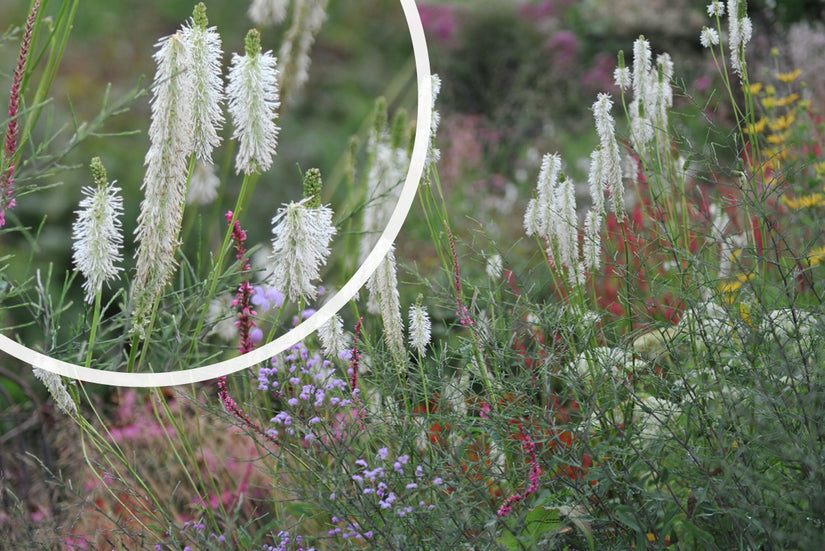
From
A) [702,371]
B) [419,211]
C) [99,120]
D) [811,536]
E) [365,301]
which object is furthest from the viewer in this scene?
[419,211]

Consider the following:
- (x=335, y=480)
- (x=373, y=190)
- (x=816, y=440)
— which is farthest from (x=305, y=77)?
(x=816, y=440)

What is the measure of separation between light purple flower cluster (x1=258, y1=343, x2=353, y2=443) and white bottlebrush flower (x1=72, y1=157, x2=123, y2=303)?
1.02 feet

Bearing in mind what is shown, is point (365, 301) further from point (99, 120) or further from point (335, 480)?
point (99, 120)

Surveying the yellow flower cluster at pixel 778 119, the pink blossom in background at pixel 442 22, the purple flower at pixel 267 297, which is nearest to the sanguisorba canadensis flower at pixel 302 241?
the purple flower at pixel 267 297

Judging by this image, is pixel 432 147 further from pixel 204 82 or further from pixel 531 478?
pixel 531 478

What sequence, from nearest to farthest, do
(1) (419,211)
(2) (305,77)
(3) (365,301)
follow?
(2) (305,77)
(3) (365,301)
(1) (419,211)

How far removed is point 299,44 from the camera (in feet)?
4.38

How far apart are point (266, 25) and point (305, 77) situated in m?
0.11

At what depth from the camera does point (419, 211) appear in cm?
184

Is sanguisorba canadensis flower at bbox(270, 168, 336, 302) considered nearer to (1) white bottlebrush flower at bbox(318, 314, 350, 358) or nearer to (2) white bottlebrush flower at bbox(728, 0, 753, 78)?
(1) white bottlebrush flower at bbox(318, 314, 350, 358)

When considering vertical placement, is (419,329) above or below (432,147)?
below

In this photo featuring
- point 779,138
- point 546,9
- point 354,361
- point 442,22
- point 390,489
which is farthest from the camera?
point 546,9
